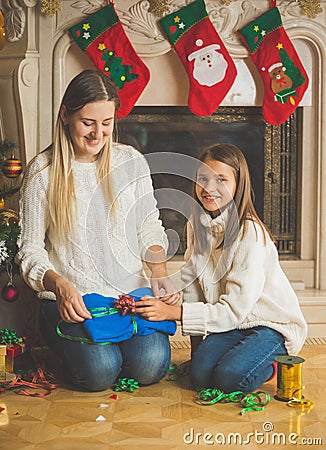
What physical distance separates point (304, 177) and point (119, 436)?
1.68m

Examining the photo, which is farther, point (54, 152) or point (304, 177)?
point (304, 177)

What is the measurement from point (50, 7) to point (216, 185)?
114 cm

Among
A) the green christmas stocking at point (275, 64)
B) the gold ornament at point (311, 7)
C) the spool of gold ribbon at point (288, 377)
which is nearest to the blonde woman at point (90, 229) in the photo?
the spool of gold ribbon at point (288, 377)

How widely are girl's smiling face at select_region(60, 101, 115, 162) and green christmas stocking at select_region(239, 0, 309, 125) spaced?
97cm

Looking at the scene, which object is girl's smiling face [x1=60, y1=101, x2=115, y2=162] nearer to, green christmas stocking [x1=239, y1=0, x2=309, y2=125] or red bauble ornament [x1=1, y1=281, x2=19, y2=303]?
red bauble ornament [x1=1, y1=281, x2=19, y2=303]

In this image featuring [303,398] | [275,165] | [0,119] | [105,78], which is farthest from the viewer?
[275,165]

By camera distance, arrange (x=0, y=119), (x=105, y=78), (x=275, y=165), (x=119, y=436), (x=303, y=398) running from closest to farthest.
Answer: (x=119, y=436) < (x=303, y=398) < (x=105, y=78) < (x=0, y=119) < (x=275, y=165)

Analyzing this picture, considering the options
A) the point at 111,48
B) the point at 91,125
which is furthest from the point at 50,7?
the point at 91,125

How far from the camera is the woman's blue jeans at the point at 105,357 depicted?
226 centimetres

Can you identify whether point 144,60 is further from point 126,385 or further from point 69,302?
point 126,385

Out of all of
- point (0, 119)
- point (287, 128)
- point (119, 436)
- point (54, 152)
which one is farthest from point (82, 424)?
point (287, 128)

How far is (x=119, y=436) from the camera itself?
6.40 ft

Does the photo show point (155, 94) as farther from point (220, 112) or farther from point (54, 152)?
point (54, 152)

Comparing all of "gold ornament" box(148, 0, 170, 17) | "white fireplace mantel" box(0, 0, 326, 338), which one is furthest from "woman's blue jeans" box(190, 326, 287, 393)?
"gold ornament" box(148, 0, 170, 17)
